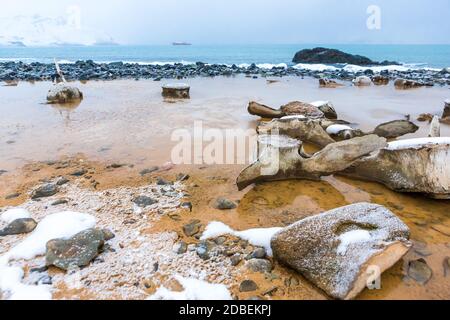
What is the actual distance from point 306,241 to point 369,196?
175 cm

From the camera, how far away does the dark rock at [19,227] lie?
9.89ft

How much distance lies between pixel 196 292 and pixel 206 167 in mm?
2576

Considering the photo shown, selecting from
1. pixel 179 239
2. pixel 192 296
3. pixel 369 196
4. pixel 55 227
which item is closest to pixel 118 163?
pixel 55 227

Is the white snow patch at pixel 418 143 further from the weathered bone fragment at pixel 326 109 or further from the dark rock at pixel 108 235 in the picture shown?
the weathered bone fragment at pixel 326 109

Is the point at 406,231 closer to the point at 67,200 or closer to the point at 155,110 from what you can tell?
the point at 67,200

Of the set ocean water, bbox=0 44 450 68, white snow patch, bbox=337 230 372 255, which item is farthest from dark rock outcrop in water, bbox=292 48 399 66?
white snow patch, bbox=337 230 372 255

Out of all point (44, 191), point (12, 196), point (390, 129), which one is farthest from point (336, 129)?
point (12, 196)

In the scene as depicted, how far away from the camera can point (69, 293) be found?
2.28m

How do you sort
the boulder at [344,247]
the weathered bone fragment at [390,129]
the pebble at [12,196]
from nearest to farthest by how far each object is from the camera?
the boulder at [344,247], the pebble at [12,196], the weathered bone fragment at [390,129]

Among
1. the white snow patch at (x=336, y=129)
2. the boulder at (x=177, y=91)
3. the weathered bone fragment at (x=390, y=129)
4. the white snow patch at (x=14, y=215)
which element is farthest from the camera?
the boulder at (x=177, y=91)

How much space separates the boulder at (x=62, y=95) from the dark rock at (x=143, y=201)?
779 cm

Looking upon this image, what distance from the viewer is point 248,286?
2.37 meters

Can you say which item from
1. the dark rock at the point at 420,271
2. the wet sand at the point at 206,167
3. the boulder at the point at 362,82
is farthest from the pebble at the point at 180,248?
the boulder at the point at 362,82

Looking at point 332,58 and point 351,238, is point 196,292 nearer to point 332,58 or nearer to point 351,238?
point 351,238
